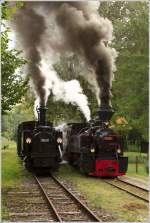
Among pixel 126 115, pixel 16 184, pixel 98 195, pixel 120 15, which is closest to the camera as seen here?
pixel 98 195

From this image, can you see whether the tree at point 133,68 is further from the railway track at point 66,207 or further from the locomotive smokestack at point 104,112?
the railway track at point 66,207

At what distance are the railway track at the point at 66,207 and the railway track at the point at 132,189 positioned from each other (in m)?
2.03

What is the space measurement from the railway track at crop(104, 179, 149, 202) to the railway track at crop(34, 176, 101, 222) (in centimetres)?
203

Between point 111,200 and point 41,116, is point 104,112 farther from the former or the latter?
point 111,200

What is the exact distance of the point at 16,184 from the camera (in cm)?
1648

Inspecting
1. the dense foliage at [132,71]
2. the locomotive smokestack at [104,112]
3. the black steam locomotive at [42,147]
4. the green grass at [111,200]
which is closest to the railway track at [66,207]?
the green grass at [111,200]

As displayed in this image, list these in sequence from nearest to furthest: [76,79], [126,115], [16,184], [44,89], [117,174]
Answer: [16,184]
[117,174]
[44,89]
[126,115]
[76,79]

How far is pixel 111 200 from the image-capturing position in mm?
13023

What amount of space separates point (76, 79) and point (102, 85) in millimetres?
13877

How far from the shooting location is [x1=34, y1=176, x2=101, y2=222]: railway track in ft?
34.5

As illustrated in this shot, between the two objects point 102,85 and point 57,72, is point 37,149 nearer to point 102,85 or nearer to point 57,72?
point 102,85

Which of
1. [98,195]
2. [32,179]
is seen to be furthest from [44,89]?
[98,195]

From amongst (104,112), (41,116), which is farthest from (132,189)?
(41,116)

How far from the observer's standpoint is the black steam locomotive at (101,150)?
18.4 m
